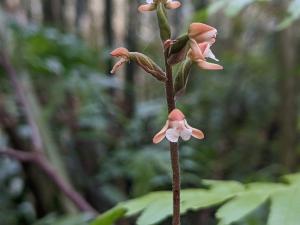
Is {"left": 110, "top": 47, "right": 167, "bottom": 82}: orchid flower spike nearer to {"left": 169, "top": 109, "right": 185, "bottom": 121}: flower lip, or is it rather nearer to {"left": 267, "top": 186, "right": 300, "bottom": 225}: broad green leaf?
{"left": 169, "top": 109, "right": 185, "bottom": 121}: flower lip

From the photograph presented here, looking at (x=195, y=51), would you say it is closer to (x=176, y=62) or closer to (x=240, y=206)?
(x=176, y=62)

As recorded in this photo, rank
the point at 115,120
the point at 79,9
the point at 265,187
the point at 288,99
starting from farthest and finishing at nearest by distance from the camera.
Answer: the point at 79,9 < the point at 115,120 < the point at 288,99 < the point at 265,187

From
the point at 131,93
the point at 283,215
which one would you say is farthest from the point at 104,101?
the point at 283,215

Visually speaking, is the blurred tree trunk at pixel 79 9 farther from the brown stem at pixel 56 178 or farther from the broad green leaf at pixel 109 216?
the broad green leaf at pixel 109 216

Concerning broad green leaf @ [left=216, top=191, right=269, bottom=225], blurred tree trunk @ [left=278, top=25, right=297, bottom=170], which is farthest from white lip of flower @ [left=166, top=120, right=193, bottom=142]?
blurred tree trunk @ [left=278, top=25, right=297, bottom=170]

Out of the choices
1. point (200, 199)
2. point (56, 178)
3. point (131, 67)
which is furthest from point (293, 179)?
point (131, 67)
